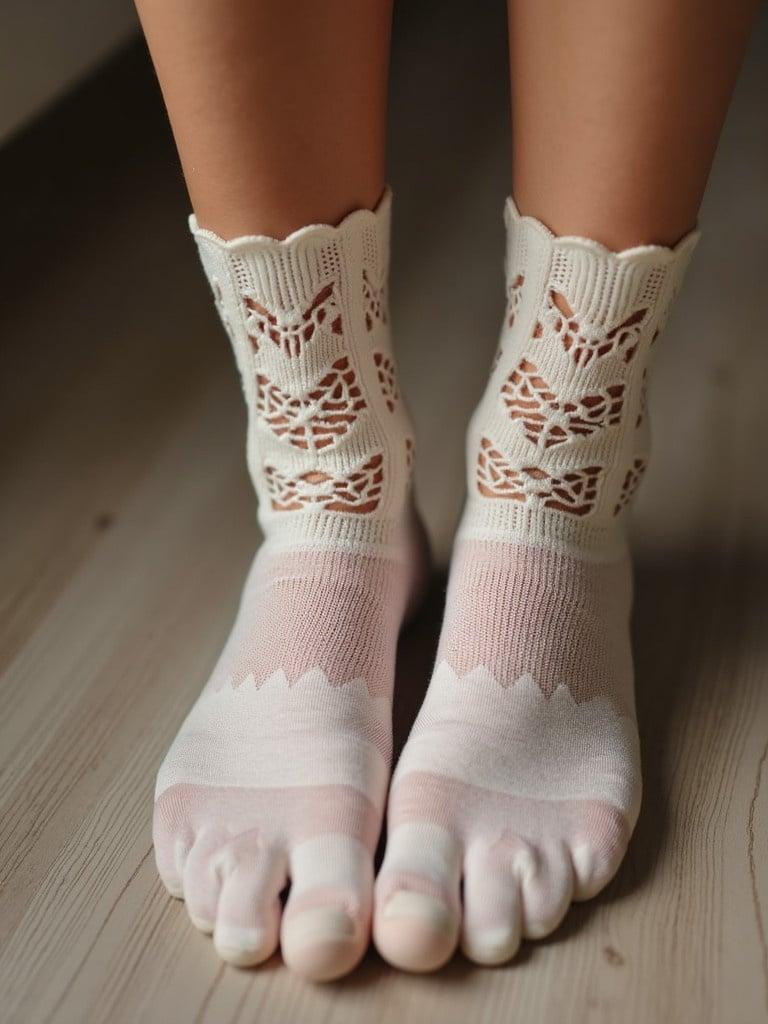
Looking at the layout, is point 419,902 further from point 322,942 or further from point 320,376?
point 320,376

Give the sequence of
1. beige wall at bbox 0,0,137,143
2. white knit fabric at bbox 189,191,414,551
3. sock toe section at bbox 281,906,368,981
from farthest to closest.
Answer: beige wall at bbox 0,0,137,143
white knit fabric at bbox 189,191,414,551
sock toe section at bbox 281,906,368,981

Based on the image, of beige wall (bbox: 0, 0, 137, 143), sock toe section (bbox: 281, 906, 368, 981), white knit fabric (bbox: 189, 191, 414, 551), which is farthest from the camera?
beige wall (bbox: 0, 0, 137, 143)

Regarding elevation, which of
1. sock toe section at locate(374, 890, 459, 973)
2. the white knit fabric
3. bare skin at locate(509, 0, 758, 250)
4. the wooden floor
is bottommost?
the wooden floor

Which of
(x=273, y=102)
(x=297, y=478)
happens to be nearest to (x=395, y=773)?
(x=297, y=478)

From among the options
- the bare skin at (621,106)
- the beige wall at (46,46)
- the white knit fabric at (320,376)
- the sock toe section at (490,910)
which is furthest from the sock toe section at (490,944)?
the beige wall at (46,46)

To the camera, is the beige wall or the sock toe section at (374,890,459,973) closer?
the sock toe section at (374,890,459,973)

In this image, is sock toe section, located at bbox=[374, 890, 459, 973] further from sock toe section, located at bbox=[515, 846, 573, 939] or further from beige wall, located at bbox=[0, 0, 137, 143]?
beige wall, located at bbox=[0, 0, 137, 143]

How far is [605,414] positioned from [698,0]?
22 cm

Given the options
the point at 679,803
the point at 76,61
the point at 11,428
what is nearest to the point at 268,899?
the point at 679,803

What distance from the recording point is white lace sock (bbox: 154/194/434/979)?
0.54 meters

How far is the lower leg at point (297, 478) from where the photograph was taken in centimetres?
55

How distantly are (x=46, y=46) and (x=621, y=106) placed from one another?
0.69 meters

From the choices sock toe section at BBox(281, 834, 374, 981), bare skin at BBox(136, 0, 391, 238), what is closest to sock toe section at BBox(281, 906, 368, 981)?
sock toe section at BBox(281, 834, 374, 981)

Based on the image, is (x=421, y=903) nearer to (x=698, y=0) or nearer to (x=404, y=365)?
(x=698, y=0)
